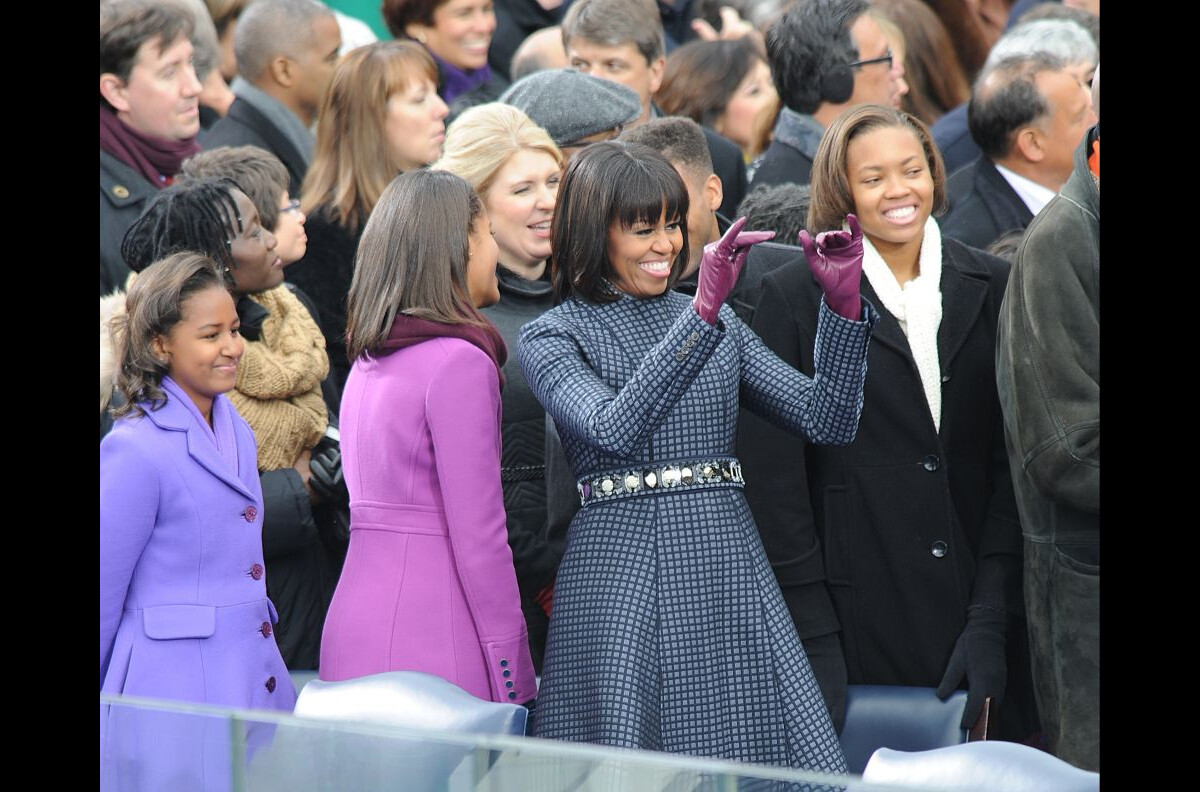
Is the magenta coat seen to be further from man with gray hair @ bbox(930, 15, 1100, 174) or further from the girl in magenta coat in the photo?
man with gray hair @ bbox(930, 15, 1100, 174)

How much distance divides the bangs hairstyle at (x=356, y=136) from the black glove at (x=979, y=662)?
7.12ft

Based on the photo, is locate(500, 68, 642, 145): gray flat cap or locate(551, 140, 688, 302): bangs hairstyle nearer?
locate(551, 140, 688, 302): bangs hairstyle

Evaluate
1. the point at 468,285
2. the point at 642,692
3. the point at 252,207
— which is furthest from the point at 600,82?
the point at 642,692

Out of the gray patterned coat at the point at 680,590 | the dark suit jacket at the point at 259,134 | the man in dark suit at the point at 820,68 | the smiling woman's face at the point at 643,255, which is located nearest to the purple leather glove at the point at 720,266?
the gray patterned coat at the point at 680,590

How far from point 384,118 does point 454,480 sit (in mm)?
1999

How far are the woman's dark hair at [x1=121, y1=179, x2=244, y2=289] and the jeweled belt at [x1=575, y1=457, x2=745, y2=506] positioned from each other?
126cm

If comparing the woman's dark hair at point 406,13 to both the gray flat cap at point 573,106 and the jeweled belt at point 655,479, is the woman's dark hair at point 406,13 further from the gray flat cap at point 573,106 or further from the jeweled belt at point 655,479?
the jeweled belt at point 655,479

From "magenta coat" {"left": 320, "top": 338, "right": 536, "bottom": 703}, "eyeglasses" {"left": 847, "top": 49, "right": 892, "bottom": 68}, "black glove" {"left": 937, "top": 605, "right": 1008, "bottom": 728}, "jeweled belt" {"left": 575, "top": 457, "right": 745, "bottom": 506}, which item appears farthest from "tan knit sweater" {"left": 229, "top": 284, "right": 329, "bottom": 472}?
"eyeglasses" {"left": 847, "top": 49, "right": 892, "bottom": 68}

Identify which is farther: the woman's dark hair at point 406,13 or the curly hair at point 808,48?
the woman's dark hair at point 406,13

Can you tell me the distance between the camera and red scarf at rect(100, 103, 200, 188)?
5.08 m

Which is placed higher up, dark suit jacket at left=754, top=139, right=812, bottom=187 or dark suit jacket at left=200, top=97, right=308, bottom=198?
dark suit jacket at left=200, top=97, right=308, bottom=198

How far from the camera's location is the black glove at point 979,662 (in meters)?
3.59

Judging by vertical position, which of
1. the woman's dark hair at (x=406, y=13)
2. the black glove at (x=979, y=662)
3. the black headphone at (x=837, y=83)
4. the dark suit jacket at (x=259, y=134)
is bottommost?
the black glove at (x=979, y=662)
